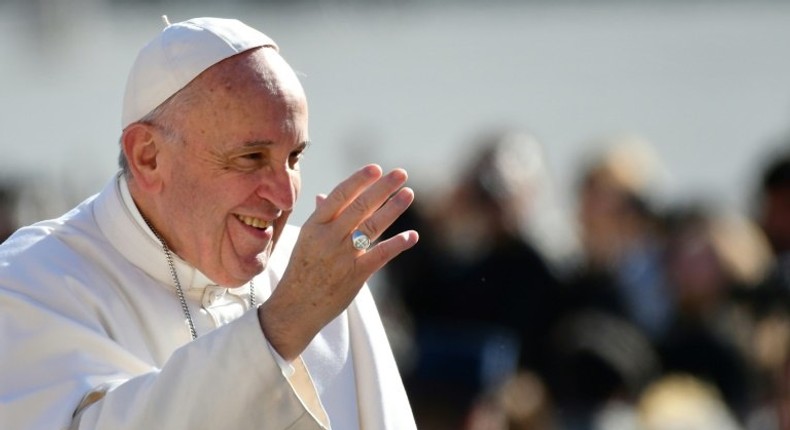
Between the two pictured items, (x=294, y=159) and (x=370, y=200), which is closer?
(x=370, y=200)

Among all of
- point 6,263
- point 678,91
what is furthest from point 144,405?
point 678,91

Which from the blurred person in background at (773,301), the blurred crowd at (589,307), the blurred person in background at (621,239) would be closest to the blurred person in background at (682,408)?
the blurred crowd at (589,307)

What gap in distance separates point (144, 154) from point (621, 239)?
4725 mm

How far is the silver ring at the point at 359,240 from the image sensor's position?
354 centimetres

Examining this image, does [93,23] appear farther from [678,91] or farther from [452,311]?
[452,311]

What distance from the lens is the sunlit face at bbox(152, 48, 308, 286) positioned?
3.87 meters

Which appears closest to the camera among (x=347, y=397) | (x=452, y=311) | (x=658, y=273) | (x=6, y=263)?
(x=6, y=263)

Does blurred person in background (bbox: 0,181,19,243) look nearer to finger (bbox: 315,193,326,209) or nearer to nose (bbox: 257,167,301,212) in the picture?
nose (bbox: 257,167,301,212)

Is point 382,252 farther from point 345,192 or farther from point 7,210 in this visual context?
point 7,210

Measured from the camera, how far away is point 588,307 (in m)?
7.62

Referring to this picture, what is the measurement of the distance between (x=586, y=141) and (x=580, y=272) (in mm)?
7972

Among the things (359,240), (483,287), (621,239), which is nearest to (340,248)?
(359,240)

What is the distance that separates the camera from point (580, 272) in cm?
784

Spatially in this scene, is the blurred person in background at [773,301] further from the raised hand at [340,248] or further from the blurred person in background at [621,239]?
the raised hand at [340,248]
